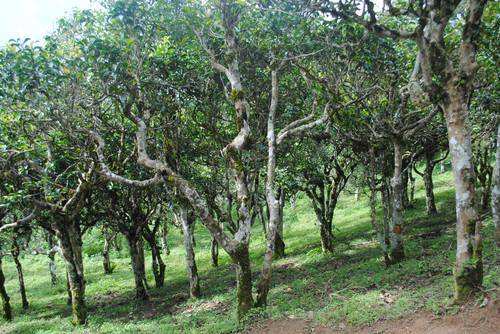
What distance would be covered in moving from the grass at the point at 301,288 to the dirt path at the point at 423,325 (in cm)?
30

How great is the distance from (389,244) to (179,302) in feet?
33.0

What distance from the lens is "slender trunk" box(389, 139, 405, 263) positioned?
53.3ft

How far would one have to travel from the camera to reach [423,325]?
9.52m

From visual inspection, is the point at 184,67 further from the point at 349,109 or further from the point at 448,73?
the point at 448,73

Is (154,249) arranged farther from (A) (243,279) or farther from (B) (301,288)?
(A) (243,279)

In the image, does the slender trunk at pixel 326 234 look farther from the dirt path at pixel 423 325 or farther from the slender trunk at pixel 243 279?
the dirt path at pixel 423 325

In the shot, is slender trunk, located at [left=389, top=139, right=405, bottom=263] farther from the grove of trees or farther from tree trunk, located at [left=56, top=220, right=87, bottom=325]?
tree trunk, located at [left=56, top=220, right=87, bottom=325]

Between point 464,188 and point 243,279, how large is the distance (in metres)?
6.51

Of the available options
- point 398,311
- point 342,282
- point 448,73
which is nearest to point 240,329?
point 398,311

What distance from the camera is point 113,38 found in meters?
14.3

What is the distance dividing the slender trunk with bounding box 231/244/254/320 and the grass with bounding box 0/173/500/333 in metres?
0.38

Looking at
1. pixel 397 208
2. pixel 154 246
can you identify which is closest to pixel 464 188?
pixel 397 208

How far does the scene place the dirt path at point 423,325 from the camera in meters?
8.51

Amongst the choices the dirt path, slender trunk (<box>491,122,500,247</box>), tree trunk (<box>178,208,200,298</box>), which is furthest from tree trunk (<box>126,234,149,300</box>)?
slender trunk (<box>491,122,500,247</box>)
